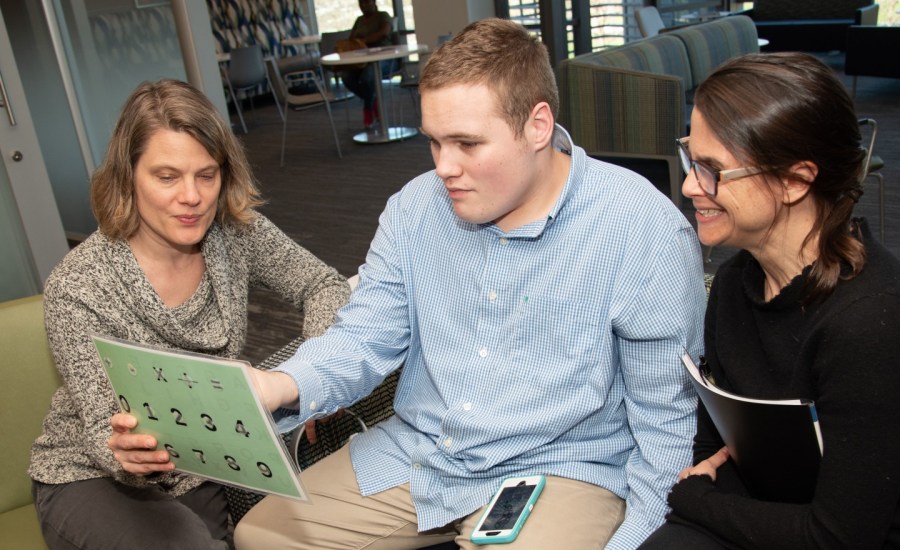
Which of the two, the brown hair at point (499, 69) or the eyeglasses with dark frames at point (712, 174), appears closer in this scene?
the eyeglasses with dark frames at point (712, 174)

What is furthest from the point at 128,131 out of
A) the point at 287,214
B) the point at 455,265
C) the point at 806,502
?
the point at 287,214

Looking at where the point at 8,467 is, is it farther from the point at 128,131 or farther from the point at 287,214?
the point at 287,214

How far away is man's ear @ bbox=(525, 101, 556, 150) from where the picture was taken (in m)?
1.55

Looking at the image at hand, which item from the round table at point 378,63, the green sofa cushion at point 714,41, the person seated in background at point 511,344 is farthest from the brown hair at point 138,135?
the round table at point 378,63

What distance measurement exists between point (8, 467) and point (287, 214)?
14.1 ft

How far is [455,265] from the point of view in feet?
5.56

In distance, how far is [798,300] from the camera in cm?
126

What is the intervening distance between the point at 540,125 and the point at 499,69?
0.44 ft

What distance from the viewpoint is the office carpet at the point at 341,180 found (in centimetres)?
432

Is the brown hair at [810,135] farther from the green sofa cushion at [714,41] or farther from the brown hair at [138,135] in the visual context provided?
the green sofa cushion at [714,41]

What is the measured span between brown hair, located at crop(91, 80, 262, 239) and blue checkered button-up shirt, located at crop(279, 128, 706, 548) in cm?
47

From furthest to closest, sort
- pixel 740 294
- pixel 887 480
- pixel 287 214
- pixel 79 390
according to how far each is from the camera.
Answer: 1. pixel 287 214
2. pixel 79 390
3. pixel 740 294
4. pixel 887 480

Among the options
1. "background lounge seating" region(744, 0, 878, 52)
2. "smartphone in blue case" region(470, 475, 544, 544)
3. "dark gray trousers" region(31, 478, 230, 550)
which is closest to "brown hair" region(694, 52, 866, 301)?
"smartphone in blue case" region(470, 475, 544, 544)

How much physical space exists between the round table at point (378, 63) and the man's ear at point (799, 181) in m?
6.55
